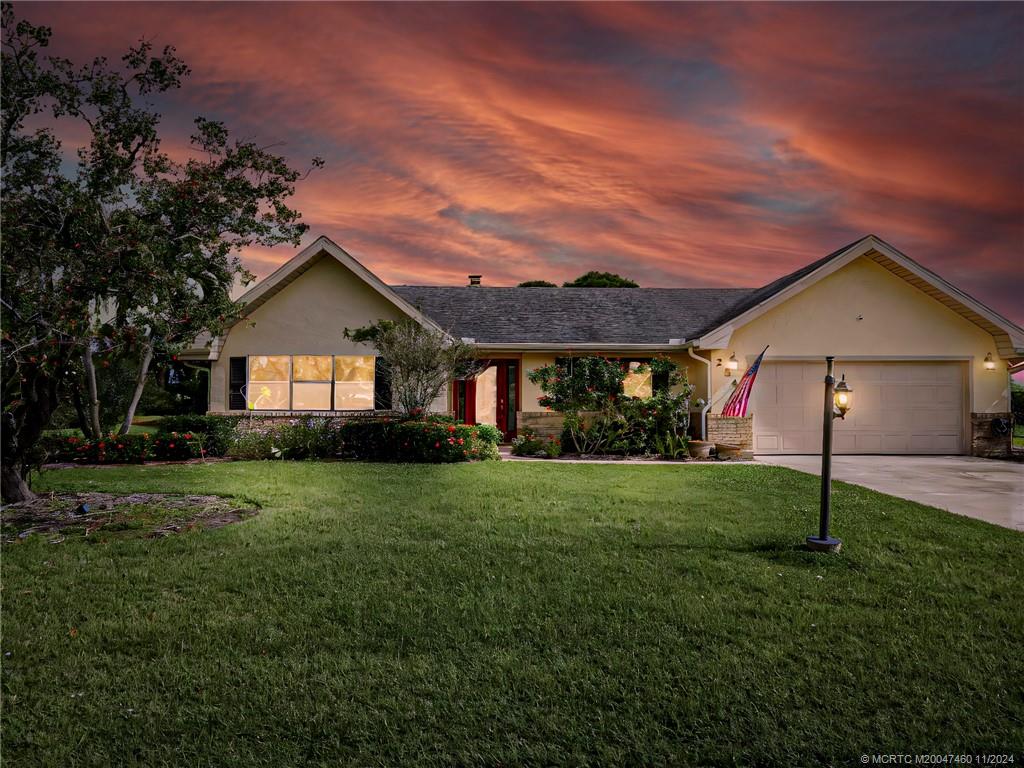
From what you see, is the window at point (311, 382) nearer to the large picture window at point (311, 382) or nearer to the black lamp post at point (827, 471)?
the large picture window at point (311, 382)

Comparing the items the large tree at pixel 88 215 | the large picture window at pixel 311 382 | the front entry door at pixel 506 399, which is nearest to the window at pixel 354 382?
the large picture window at pixel 311 382

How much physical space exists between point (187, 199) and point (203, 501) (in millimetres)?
3891

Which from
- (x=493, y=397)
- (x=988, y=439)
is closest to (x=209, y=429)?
(x=493, y=397)

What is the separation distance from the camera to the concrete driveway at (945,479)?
25.5 feet

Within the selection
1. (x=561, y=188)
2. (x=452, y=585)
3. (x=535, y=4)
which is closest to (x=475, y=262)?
(x=561, y=188)

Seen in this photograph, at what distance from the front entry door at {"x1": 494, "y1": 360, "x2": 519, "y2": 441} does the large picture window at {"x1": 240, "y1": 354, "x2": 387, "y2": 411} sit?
4374 mm

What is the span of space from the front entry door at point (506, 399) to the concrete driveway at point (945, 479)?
710 cm

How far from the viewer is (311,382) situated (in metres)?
14.9

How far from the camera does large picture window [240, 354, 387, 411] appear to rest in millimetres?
14898

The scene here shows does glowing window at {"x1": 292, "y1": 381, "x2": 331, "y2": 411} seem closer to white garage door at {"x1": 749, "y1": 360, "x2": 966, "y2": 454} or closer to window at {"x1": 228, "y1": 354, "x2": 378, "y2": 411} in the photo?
window at {"x1": 228, "y1": 354, "x2": 378, "y2": 411}

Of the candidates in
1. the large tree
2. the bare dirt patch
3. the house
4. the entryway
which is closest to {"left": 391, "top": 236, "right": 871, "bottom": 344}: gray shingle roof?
the house

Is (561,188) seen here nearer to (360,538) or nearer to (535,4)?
(535,4)

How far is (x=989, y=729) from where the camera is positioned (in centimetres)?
267

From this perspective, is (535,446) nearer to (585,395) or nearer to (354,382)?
(585,395)
